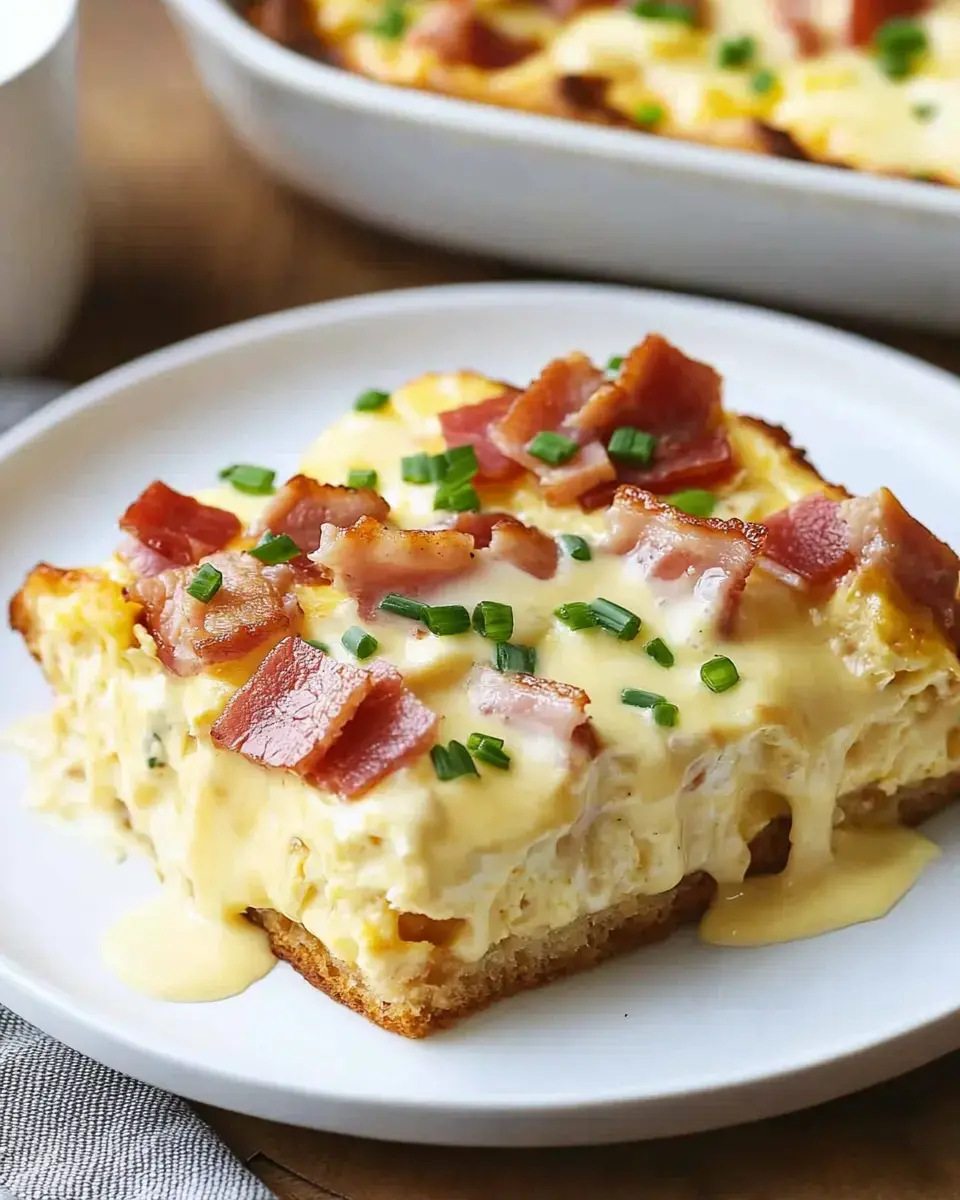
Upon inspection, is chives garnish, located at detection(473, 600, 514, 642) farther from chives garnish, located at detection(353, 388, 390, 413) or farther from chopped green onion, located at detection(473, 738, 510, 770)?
chives garnish, located at detection(353, 388, 390, 413)

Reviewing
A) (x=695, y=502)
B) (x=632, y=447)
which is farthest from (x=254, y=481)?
(x=695, y=502)

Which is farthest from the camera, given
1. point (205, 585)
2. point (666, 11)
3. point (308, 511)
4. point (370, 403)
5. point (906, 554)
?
point (666, 11)

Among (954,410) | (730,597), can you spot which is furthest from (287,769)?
(954,410)

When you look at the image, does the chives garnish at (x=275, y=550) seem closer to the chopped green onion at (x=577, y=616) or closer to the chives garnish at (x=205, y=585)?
the chives garnish at (x=205, y=585)

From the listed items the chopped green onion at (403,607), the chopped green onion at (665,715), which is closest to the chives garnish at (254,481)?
the chopped green onion at (403,607)

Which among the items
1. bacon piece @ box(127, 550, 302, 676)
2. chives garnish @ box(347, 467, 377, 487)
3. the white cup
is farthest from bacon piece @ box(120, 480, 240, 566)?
the white cup

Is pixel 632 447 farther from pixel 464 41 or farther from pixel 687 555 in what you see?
pixel 464 41

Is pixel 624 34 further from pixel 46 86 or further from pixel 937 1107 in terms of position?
pixel 937 1107
